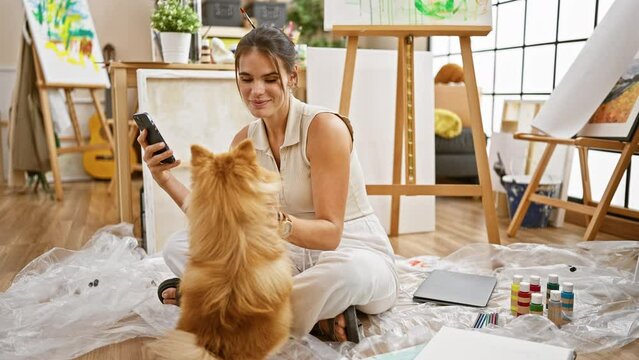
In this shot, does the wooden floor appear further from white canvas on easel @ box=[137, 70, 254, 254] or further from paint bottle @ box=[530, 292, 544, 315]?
paint bottle @ box=[530, 292, 544, 315]

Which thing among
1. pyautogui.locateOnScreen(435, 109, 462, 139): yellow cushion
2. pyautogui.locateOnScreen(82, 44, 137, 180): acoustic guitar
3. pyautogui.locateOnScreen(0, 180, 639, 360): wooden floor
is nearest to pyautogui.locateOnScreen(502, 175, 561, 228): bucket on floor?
pyautogui.locateOnScreen(0, 180, 639, 360): wooden floor

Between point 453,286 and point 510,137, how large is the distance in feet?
6.39

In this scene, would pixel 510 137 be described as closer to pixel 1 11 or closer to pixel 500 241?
pixel 500 241

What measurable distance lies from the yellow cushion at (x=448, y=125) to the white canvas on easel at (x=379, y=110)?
0.93 metres

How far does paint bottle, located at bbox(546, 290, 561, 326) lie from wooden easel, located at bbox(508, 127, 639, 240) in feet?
3.73

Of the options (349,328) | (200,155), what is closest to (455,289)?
(349,328)

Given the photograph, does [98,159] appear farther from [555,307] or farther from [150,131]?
[555,307]

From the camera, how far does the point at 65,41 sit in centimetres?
418

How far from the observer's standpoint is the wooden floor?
9.09 feet

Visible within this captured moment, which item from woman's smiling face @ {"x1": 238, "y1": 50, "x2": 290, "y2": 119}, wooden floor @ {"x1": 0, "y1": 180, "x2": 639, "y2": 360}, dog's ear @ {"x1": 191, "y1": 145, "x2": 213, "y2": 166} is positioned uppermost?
woman's smiling face @ {"x1": 238, "y1": 50, "x2": 290, "y2": 119}

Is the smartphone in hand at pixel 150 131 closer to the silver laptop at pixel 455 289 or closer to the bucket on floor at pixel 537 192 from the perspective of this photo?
the silver laptop at pixel 455 289

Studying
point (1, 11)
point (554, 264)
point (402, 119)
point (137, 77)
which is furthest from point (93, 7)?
point (554, 264)

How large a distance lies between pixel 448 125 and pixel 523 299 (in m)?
2.51

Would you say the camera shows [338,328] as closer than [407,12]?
Yes
